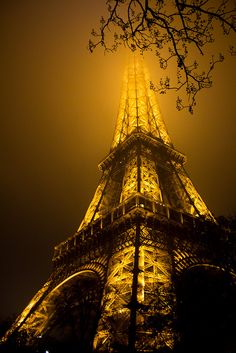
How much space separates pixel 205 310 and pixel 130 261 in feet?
10.4

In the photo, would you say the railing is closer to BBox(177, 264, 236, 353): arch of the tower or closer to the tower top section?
BBox(177, 264, 236, 353): arch of the tower

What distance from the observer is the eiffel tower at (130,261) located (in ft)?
31.8

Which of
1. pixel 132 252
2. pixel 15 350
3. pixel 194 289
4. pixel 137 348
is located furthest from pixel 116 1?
pixel 194 289

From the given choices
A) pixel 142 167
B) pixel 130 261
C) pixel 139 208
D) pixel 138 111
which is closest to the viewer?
pixel 130 261

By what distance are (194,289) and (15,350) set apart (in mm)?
7113

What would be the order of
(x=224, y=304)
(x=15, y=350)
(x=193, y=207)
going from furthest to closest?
1. (x=193, y=207)
2. (x=224, y=304)
3. (x=15, y=350)

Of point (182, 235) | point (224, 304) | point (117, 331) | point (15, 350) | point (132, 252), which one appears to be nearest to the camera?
point (117, 331)

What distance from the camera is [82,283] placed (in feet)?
57.6

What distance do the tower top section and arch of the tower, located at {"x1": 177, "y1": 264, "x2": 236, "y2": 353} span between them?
13265 millimetres

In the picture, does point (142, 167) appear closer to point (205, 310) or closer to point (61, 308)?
point (61, 308)

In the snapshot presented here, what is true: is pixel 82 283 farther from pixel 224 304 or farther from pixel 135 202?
pixel 224 304

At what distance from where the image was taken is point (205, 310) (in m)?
11.3

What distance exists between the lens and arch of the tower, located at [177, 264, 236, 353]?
9.27 m

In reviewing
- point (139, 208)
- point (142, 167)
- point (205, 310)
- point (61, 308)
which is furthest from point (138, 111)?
point (205, 310)
